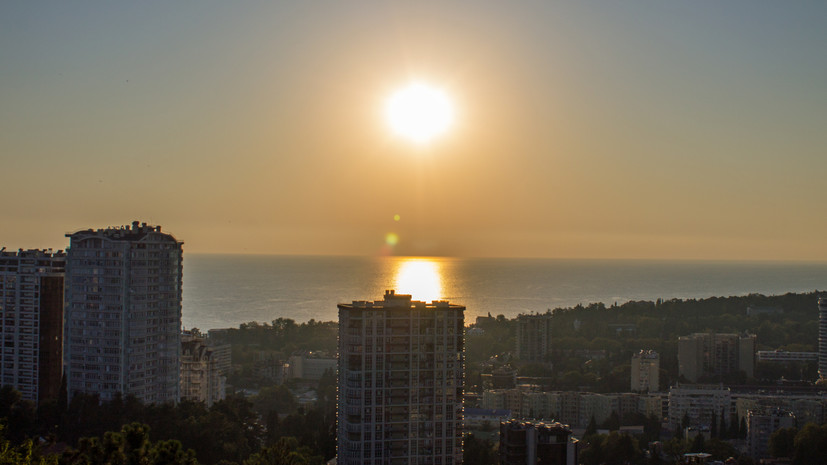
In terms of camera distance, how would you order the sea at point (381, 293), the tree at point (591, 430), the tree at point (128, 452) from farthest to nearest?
1. the sea at point (381, 293)
2. the tree at point (591, 430)
3. the tree at point (128, 452)

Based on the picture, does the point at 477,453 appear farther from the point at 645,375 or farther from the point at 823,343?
the point at 823,343

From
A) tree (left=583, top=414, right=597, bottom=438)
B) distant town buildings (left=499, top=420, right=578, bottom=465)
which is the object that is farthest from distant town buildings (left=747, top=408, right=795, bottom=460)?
distant town buildings (left=499, top=420, right=578, bottom=465)

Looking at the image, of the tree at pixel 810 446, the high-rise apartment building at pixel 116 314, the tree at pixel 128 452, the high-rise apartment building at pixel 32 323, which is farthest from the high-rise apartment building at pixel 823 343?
the tree at pixel 128 452

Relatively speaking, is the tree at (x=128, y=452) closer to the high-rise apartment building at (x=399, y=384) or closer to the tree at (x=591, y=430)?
the high-rise apartment building at (x=399, y=384)

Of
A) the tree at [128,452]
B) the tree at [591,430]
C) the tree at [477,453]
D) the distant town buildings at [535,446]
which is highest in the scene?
the tree at [128,452]

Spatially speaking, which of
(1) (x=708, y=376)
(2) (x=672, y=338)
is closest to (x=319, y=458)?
(1) (x=708, y=376)

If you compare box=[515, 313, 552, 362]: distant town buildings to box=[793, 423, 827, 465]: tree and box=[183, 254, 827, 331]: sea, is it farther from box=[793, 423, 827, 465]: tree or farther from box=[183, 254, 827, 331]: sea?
box=[183, 254, 827, 331]: sea
